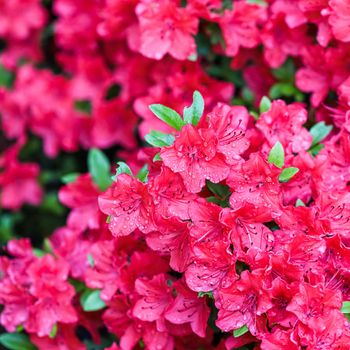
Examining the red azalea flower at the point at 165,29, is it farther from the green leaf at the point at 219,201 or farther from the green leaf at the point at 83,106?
the green leaf at the point at 83,106

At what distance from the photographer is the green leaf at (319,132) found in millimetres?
1803

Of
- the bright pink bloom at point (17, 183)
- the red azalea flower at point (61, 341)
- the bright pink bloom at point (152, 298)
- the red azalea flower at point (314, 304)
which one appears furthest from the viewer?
the bright pink bloom at point (17, 183)

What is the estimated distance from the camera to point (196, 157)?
1.49 meters

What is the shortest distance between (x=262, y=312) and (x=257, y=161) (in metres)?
0.32

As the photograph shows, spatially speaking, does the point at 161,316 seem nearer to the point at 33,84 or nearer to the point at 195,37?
the point at 195,37

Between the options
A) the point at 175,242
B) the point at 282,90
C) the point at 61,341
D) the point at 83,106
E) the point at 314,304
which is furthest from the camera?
the point at 83,106

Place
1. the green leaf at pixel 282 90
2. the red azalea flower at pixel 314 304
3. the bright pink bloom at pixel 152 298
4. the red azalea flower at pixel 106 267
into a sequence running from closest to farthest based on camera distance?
the red azalea flower at pixel 314 304 → the bright pink bloom at pixel 152 298 → the red azalea flower at pixel 106 267 → the green leaf at pixel 282 90

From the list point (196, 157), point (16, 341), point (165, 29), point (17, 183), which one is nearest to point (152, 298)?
point (196, 157)

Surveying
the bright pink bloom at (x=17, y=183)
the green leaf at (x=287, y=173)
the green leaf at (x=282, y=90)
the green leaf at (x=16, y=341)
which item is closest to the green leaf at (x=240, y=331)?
the green leaf at (x=287, y=173)

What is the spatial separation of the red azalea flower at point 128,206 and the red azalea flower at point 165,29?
563 mm

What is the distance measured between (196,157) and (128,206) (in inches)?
7.1

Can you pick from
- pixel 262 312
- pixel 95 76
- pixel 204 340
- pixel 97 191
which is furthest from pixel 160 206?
pixel 95 76

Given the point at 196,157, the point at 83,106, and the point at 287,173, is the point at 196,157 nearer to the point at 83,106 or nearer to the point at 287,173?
the point at 287,173

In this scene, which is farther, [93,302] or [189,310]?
[93,302]
